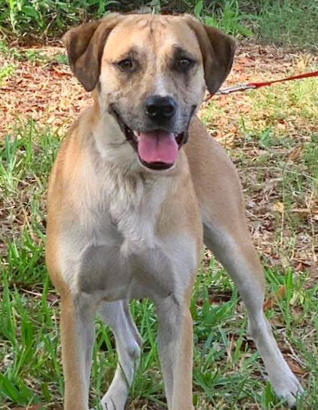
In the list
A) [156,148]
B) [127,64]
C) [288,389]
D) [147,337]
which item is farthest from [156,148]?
[288,389]

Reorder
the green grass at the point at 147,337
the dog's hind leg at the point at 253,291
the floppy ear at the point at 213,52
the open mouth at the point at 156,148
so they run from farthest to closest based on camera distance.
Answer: the dog's hind leg at the point at 253,291, the green grass at the point at 147,337, the floppy ear at the point at 213,52, the open mouth at the point at 156,148

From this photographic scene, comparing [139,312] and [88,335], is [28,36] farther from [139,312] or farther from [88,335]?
[88,335]

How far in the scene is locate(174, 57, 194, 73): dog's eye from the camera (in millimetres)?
3873

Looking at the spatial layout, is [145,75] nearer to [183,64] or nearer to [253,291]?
[183,64]

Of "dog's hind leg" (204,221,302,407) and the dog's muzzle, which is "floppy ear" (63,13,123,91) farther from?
"dog's hind leg" (204,221,302,407)

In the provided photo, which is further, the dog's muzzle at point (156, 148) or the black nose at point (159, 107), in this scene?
the dog's muzzle at point (156, 148)

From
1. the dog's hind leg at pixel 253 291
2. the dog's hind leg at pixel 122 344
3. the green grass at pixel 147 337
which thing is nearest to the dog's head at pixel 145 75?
the dog's hind leg at pixel 253 291

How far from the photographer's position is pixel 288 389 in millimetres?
4824

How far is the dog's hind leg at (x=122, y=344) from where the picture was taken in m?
4.59

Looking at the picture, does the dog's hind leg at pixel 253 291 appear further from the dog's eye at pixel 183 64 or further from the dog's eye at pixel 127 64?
the dog's eye at pixel 127 64

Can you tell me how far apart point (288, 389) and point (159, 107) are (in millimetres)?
1841

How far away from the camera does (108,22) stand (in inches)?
157

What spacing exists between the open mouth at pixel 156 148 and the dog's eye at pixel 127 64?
21 cm

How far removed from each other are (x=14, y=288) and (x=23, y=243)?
455 mm
